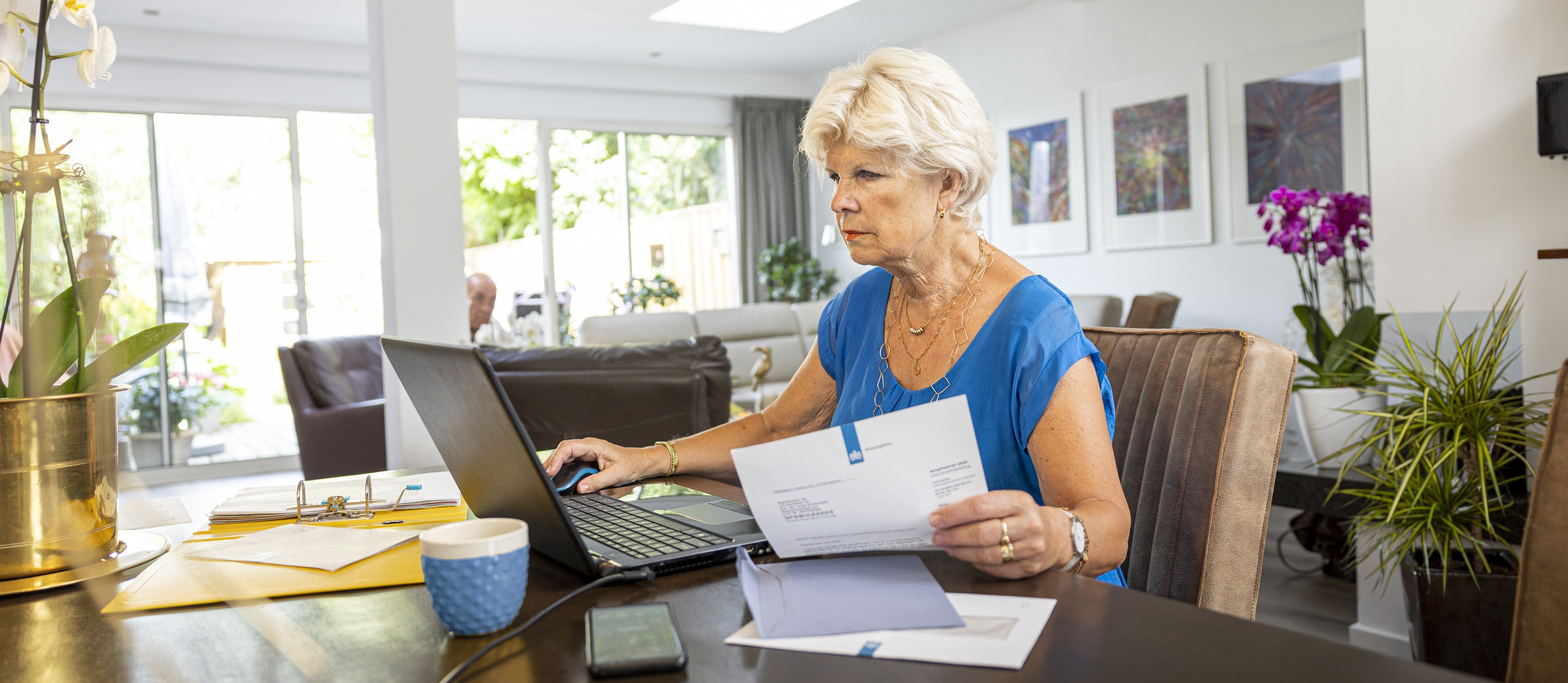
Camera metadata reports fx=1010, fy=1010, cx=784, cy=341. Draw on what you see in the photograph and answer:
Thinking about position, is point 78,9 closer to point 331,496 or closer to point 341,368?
point 331,496

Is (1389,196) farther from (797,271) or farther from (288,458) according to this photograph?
(288,458)

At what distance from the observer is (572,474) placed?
4.01ft

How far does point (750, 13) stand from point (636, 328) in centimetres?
211

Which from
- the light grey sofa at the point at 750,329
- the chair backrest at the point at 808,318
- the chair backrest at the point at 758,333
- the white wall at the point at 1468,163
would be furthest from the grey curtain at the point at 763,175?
the white wall at the point at 1468,163

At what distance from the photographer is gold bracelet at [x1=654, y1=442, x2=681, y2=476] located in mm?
1315

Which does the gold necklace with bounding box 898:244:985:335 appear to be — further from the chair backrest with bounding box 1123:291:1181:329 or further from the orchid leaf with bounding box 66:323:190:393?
the chair backrest with bounding box 1123:291:1181:329

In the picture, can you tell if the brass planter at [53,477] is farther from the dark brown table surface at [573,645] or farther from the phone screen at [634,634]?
the phone screen at [634,634]

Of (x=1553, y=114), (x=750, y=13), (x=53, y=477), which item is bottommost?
(x=53, y=477)

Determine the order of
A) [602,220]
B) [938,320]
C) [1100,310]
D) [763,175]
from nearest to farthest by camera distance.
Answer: [938,320]
[1100,310]
[602,220]
[763,175]

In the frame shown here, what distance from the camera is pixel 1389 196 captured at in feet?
8.48

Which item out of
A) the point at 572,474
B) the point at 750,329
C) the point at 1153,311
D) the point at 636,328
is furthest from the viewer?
the point at 750,329

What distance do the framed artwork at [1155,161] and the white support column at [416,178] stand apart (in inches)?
155

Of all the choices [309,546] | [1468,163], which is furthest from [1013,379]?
[1468,163]

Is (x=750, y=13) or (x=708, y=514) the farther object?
(x=750, y=13)
